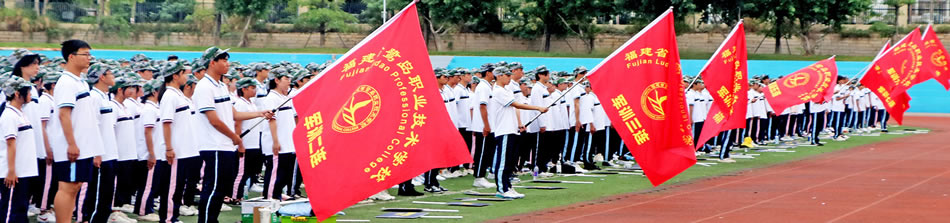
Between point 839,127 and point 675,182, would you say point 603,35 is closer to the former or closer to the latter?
point 839,127

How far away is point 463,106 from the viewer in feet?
49.0

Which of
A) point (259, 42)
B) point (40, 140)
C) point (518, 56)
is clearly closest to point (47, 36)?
point (259, 42)

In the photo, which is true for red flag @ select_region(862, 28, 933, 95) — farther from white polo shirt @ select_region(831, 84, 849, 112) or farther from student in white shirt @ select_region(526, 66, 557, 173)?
student in white shirt @ select_region(526, 66, 557, 173)

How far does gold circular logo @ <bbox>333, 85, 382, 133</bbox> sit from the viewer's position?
7746 mm

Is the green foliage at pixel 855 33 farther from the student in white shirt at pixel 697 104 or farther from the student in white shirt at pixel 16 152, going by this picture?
the student in white shirt at pixel 16 152

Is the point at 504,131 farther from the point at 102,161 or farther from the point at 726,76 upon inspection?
the point at 102,161

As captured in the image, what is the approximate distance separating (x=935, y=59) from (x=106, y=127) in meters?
15.6

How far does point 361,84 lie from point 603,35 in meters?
34.0

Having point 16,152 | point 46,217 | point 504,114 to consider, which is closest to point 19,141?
point 16,152

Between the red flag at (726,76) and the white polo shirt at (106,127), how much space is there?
6.94 metres

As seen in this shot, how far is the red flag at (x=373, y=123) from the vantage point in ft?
25.0

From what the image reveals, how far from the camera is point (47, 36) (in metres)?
44.5

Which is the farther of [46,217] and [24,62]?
[46,217]

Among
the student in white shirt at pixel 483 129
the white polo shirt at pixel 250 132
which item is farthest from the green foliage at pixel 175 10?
the white polo shirt at pixel 250 132
